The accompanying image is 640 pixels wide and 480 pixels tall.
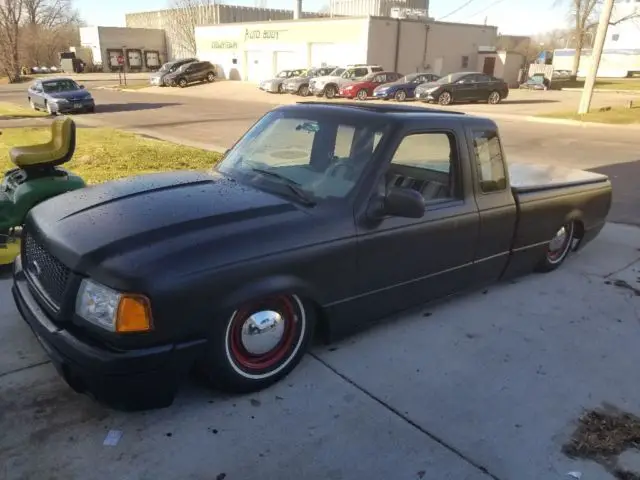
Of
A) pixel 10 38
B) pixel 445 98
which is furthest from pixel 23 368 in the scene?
Result: pixel 10 38

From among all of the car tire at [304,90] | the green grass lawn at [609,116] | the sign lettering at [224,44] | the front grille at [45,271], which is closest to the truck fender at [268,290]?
the front grille at [45,271]

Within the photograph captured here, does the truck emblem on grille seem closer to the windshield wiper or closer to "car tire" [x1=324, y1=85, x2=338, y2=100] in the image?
the windshield wiper

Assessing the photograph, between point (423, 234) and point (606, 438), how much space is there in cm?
158

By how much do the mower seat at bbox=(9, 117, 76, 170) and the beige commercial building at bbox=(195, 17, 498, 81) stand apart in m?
35.6

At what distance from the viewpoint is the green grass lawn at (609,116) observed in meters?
20.6

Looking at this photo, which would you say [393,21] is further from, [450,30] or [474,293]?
[474,293]

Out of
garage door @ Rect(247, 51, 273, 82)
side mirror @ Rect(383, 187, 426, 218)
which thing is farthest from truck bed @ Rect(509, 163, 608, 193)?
garage door @ Rect(247, 51, 273, 82)

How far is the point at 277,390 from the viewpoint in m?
3.08

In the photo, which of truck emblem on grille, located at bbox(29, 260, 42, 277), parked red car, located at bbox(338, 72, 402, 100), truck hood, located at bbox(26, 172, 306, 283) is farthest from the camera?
parked red car, located at bbox(338, 72, 402, 100)

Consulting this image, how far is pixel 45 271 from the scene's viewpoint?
295 cm

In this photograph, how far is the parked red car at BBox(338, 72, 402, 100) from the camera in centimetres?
2856

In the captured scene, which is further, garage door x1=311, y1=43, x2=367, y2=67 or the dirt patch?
garage door x1=311, y1=43, x2=367, y2=67

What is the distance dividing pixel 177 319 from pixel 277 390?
84 cm

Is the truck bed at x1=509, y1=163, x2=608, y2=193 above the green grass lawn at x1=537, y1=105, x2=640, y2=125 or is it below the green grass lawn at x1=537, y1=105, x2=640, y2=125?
above
